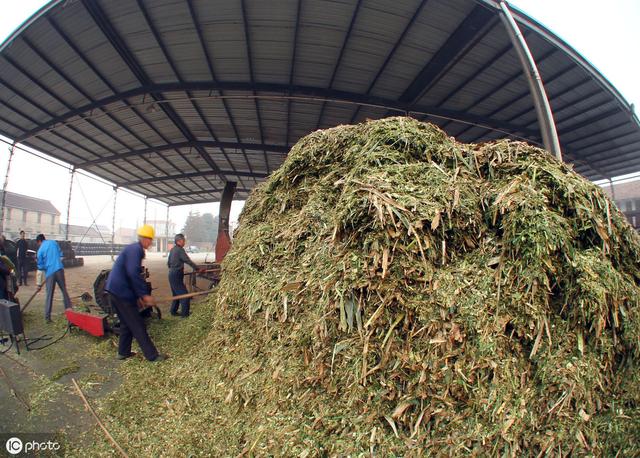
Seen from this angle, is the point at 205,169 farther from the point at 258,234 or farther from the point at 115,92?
the point at 258,234

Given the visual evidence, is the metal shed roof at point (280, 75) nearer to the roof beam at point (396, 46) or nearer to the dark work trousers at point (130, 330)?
the roof beam at point (396, 46)

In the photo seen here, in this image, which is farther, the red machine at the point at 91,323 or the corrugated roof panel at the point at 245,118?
the corrugated roof panel at the point at 245,118

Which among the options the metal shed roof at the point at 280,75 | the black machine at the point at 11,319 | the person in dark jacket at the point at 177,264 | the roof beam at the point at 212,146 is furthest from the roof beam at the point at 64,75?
the black machine at the point at 11,319

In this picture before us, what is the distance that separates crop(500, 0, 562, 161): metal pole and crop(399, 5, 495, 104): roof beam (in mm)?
446

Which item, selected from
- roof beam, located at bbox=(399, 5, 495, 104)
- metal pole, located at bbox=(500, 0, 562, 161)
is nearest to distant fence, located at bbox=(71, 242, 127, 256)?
roof beam, located at bbox=(399, 5, 495, 104)

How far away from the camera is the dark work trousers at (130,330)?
371 centimetres

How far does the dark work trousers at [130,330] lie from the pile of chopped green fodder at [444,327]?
3.89 ft

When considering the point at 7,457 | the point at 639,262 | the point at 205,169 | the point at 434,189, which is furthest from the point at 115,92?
the point at 639,262

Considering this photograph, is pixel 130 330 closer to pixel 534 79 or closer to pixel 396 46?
pixel 396 46

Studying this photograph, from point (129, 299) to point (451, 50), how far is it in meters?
9.42

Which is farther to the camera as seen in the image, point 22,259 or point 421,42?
point 22,259

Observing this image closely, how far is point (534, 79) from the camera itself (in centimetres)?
714

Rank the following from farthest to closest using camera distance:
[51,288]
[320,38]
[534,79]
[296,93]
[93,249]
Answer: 1. [93,249]
2. [296,93]
3. [320,38]
4. [534,79]
5. [51,288]

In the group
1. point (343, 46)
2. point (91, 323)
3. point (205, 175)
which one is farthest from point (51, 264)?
point (205, 175)
